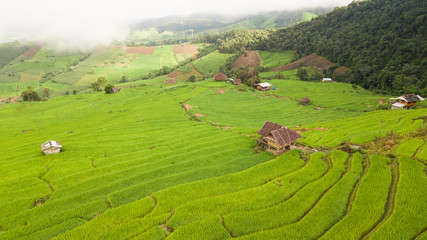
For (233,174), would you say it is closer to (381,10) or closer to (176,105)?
(176,105)

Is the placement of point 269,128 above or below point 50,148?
above

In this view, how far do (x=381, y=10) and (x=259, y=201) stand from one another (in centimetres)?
16135

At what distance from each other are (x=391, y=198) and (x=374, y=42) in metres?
120

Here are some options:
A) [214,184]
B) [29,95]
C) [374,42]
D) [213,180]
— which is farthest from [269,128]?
[29,95]

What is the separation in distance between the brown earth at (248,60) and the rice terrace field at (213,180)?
324ft

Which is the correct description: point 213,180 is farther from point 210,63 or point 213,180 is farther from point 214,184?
point 210,63

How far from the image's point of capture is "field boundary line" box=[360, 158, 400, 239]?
1892 cm

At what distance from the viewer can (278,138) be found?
35625 millimetres

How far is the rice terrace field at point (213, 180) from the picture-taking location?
20.1 meters

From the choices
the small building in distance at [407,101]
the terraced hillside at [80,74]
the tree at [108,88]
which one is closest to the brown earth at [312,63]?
the small building in distance at [407,101]

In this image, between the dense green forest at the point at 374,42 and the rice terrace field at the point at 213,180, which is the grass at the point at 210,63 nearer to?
the dense green forest at the point at 374,42

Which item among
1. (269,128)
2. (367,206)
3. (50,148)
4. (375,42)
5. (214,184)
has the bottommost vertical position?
(214,184)

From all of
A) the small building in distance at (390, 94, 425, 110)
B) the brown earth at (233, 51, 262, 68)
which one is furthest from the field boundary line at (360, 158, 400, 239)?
the brown earth at (233, 51, 262, 68)

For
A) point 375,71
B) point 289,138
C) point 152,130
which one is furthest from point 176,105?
point 375,71
